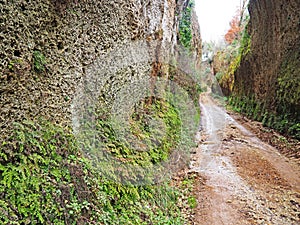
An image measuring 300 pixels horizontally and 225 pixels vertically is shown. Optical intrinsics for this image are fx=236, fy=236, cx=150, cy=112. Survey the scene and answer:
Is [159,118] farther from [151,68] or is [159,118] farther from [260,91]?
[260,91]

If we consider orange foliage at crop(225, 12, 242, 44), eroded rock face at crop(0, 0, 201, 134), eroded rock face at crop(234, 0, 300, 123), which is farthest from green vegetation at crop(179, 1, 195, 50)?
orange foliage at crop(225, 12, 242, 44)

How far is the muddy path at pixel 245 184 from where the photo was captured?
5.21 m

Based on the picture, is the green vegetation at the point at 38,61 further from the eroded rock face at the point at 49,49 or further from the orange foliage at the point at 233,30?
the orange foliage at the point at 233,30

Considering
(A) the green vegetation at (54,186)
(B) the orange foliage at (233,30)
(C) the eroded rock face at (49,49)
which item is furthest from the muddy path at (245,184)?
(B) the orange foliage at (233,30)

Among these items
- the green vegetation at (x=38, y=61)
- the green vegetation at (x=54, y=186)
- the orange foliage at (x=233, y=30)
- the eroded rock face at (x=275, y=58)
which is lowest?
the green vegetation at (x=54, y=186)

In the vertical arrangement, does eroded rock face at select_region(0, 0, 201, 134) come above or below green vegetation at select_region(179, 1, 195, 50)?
below

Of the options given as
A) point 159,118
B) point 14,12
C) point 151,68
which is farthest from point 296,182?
point 14,12

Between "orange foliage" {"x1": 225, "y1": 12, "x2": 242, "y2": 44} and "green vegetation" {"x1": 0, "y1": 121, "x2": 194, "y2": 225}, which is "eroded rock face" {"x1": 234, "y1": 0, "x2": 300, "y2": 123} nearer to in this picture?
"green vegetation" {"x1": 0, "y1": 121, "x2": 194, "y2": 225}

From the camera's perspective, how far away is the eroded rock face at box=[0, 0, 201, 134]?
9.04 ft

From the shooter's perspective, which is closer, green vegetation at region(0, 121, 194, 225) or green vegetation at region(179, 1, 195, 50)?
green vegetation at region(0, 121, 194, 225)

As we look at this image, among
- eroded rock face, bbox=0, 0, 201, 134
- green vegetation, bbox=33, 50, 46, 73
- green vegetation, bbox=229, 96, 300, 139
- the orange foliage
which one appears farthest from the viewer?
the orange foliage

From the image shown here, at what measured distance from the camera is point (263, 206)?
5.58 m

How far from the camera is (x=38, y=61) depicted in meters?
3.17

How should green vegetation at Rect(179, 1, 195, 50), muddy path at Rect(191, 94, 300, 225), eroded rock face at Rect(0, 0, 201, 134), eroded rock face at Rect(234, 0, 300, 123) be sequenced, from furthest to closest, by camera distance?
1. green vegetation at Rect(179, 1, 195, 50)
2. eroded rock face at Rect(234, 0, 300, 123)
3. muddy path at Rect(191, 94, 300, 225)
4. eroded rock face at Rect(0, 0, 201, 134)
